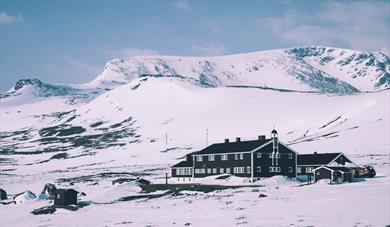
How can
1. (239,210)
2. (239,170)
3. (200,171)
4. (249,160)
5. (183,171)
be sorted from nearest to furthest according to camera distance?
(239,210), (249,160), (239,170), (200,171), (183,171)

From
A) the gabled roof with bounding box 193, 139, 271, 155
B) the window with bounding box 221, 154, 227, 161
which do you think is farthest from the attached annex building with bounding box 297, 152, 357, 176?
the window with bounding box 221, 154, 227, 161

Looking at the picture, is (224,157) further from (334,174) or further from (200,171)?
(334,174)

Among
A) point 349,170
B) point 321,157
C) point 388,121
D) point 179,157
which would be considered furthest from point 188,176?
point 388,121

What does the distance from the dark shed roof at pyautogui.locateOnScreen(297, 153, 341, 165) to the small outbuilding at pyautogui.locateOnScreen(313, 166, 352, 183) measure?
9141 millimetres

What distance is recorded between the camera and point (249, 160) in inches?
3524

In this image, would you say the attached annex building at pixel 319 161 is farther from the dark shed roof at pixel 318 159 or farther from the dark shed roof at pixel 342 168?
the dark shed roof at pixel 342 168

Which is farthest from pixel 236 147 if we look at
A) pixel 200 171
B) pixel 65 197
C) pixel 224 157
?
pixel 65 197

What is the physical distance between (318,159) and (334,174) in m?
15.8

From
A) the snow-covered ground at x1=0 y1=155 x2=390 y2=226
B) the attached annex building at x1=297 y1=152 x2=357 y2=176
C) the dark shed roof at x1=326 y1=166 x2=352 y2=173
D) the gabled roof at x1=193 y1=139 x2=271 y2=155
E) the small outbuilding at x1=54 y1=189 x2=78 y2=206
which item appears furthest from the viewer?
the gabled roof at x1=193 y1=139 x2=271 y2=155

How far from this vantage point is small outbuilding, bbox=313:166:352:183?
75350mm

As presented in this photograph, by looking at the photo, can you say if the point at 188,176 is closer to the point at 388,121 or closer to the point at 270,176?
the point at 270,176

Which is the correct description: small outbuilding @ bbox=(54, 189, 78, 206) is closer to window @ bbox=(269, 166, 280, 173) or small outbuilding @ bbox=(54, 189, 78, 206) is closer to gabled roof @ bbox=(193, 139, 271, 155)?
gabled roof @ bbox=(193, 139, 271, 155)

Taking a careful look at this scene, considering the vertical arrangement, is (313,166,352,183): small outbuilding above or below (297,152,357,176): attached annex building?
below

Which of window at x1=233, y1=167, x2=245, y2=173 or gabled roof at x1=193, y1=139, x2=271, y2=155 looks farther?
gabled roof at x1=193, y1=139, x2=271, y2=155
